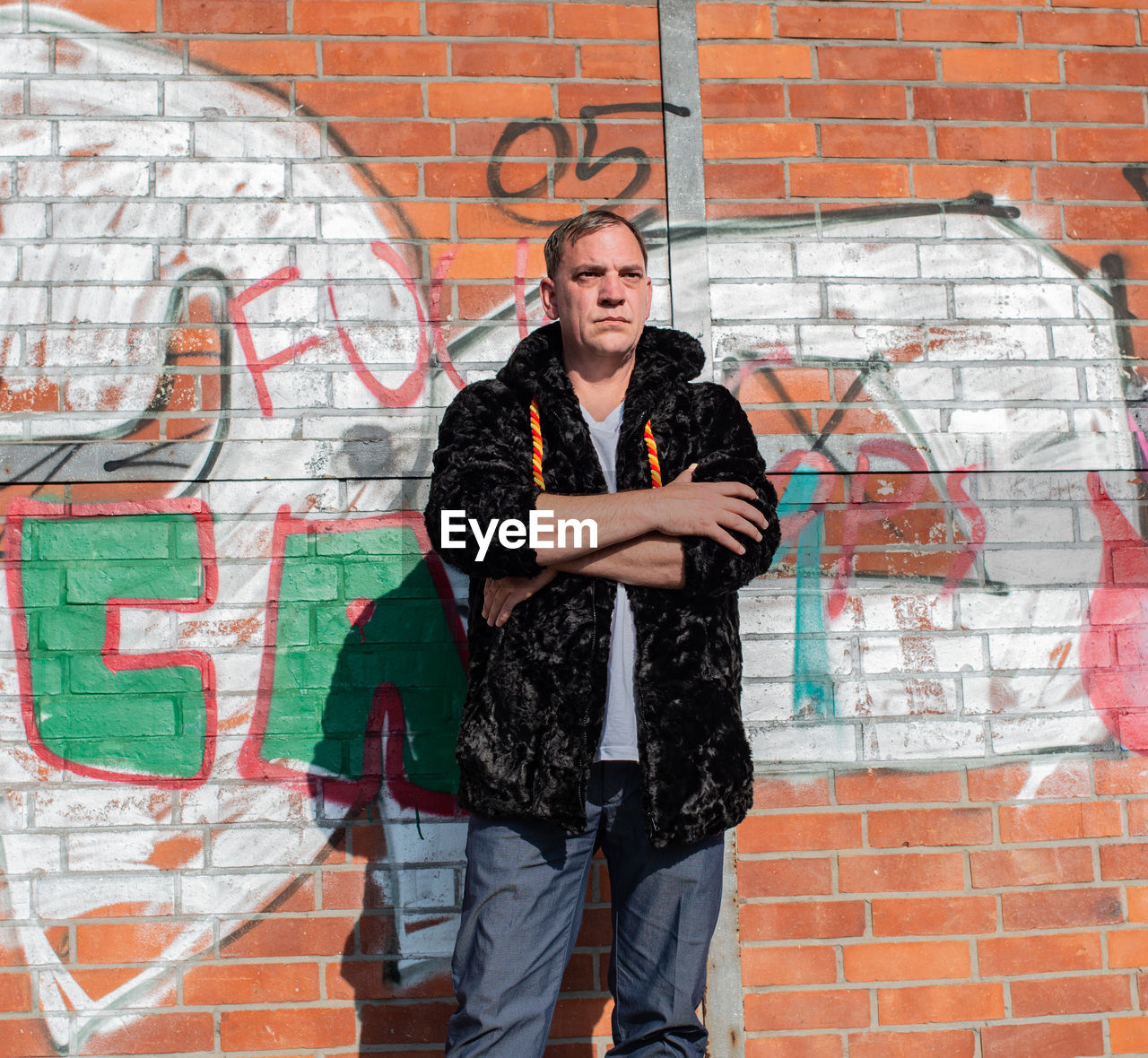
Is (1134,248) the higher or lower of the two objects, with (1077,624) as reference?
higher

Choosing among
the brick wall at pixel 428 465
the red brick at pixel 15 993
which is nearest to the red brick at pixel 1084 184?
the brick wall at pixel 428 465

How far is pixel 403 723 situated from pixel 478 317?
1.11m

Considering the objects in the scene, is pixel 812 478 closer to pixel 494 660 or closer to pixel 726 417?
pixel 726 417

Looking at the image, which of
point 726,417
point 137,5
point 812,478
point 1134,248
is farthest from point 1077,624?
point 137,5

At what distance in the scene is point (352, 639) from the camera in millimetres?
2568

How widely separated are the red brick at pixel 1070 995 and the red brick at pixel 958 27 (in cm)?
264

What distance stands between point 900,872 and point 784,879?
319mm

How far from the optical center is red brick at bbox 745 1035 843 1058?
2.54 m

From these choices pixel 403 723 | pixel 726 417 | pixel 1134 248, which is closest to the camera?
pixel 726 417

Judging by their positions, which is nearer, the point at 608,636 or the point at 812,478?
the point at 608,636

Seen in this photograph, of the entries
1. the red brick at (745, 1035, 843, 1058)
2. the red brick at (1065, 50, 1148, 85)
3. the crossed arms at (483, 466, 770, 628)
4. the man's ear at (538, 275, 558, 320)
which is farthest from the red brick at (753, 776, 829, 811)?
the red brick at (1065, 50, 1148, 85)

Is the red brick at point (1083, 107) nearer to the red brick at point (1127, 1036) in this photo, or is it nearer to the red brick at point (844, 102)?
the red brick at point (844, 102)

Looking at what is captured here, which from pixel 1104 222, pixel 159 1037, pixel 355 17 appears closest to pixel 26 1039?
pixel 159 1037

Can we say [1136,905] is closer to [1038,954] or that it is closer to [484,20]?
[1038,954]
